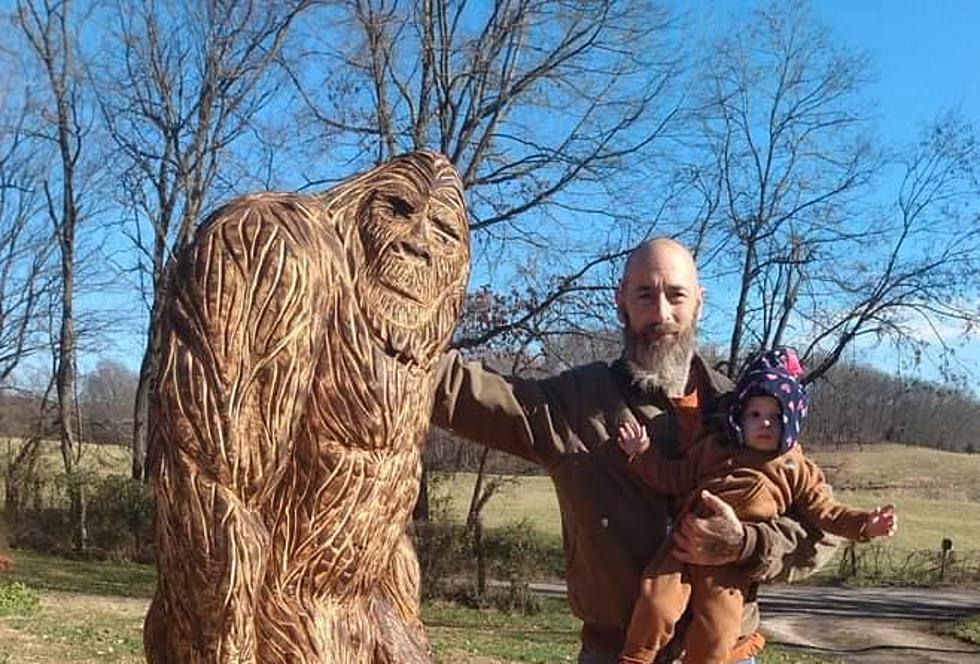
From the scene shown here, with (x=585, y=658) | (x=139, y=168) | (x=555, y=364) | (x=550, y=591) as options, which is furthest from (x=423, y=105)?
(x=585, y=658)

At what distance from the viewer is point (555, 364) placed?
15.0 m

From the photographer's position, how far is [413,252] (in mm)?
2227

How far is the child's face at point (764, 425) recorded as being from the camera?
2.75 metres

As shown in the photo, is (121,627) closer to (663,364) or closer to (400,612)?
(663,364)

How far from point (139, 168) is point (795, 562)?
1776cm

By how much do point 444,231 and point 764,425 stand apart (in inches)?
41.9

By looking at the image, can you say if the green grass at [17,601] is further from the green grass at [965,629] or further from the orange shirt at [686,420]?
the green grass at [965,629]

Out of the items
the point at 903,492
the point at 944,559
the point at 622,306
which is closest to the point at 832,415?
the point at 903,492

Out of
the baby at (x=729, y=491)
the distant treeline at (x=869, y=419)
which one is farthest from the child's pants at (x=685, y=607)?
the distant treeline at (x=869, y=419)

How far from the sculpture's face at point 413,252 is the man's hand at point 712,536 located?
34.8 inches

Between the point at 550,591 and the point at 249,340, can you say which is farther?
the point at 550,591

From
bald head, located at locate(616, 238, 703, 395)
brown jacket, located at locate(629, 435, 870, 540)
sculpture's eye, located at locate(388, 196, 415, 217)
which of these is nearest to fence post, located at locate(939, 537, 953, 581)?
brown jacket, located at locate(629, 435, 870, 540)

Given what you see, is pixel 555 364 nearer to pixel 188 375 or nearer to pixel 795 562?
pixel 795 562

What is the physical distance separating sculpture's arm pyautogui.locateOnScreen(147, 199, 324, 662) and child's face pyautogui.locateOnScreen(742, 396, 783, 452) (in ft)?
4.36
